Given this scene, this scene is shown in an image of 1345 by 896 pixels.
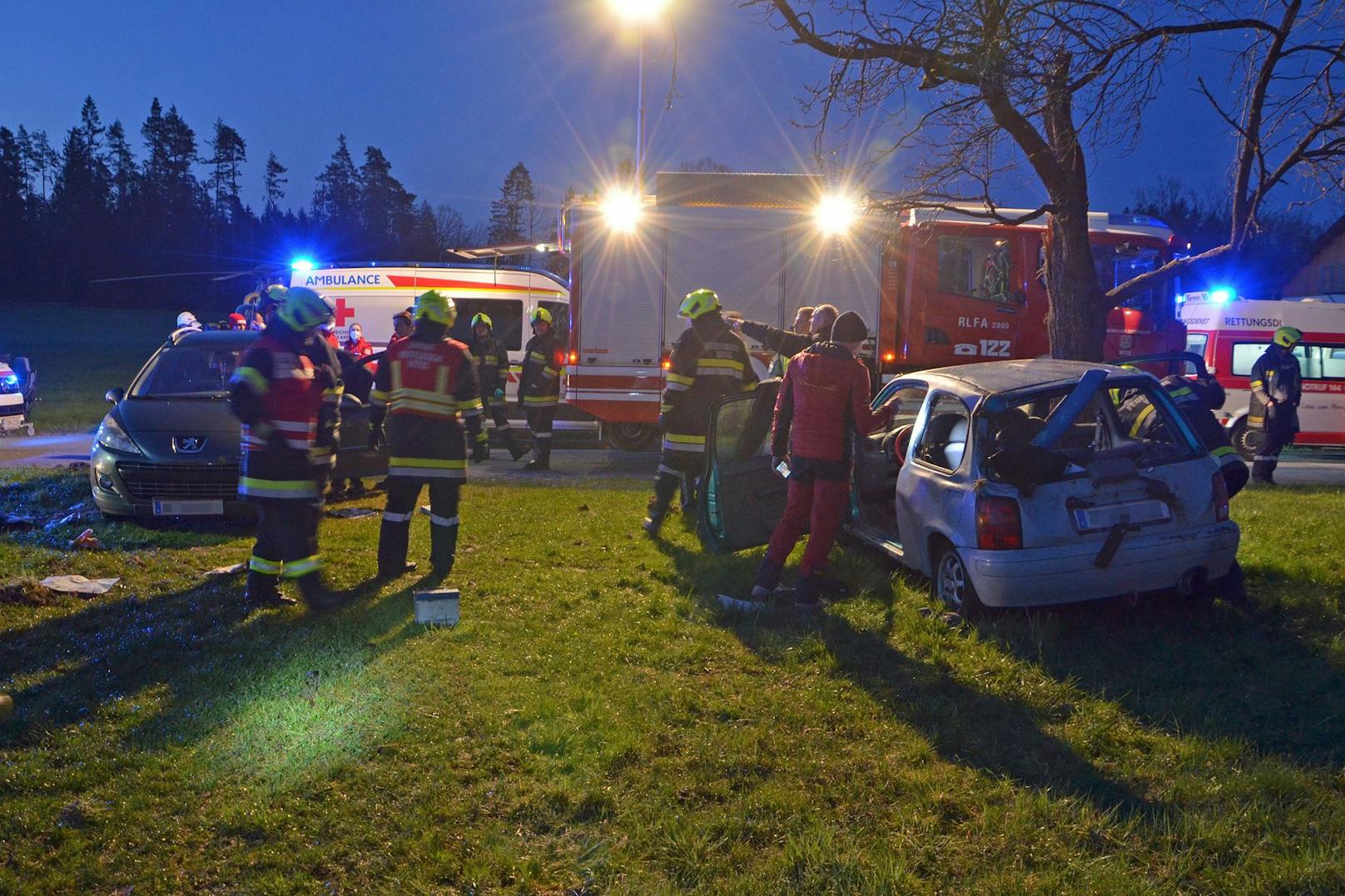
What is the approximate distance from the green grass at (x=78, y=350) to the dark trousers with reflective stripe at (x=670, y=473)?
41.1 ft

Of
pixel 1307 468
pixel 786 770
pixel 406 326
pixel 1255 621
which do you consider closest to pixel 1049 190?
pixel 1255 621

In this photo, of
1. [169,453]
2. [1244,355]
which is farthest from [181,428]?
[1244,355]

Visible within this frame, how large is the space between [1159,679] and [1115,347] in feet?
32.0

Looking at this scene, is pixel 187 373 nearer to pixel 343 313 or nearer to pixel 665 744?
pixel 665 744

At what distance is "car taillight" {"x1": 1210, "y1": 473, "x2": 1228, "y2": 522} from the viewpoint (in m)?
5.48

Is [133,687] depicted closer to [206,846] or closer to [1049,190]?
[206,846]

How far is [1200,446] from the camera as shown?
5.58m

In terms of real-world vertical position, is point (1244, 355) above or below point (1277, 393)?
above

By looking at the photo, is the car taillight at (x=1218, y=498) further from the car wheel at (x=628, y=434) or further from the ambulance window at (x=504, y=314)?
the ambulance window at (x=504, y=314)

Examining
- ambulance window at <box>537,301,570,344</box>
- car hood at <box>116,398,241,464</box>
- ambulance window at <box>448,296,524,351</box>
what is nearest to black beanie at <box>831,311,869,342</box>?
car hood at <box>116,398,241,464</box>

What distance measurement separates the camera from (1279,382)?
37.5ft

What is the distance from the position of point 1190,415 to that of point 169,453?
748 centimetres

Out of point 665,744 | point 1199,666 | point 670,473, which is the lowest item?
point 665,744

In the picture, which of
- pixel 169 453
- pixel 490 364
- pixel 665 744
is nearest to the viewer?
pixel 665 744
